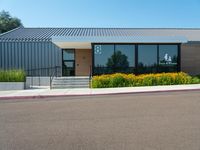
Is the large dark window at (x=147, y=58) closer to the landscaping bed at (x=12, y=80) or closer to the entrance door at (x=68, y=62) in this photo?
the entrance door at (x=68, y=62)

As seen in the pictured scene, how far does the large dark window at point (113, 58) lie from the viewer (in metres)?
25.5

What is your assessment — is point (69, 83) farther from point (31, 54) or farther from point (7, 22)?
point (7, 22)

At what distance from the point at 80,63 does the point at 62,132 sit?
23539mm

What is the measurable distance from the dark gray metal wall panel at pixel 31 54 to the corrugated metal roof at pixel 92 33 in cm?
63

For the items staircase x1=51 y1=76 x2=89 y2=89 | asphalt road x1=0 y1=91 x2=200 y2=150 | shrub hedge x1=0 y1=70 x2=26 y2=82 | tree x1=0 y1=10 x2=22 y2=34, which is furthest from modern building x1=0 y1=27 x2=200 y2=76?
tree x1=0 y1=10 x2=22 y2=34

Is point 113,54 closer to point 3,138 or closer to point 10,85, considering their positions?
point 10,85

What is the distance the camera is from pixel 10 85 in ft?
76.5

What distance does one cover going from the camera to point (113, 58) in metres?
25.6

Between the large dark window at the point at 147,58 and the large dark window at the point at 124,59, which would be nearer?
the large dark window at the point at 124,59

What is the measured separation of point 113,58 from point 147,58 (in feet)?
8.81

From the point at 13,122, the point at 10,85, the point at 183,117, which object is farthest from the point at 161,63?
the point at 13,122

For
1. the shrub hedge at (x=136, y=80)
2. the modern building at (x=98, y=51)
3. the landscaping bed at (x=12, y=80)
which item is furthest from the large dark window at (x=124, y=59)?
the landscaping bed at (x=12, y=80)

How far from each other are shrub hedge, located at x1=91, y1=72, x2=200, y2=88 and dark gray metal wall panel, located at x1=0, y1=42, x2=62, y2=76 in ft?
30.8

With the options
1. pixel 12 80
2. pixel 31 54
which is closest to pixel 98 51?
pixel 12 80
